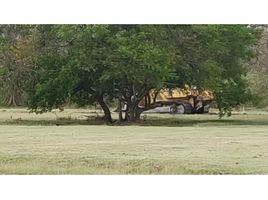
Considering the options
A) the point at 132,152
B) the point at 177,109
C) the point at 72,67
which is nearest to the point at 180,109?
the point at 177,109

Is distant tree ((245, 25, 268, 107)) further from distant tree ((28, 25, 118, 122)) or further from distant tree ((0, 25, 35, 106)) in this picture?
distant tree ((0, 25, 35, 106))

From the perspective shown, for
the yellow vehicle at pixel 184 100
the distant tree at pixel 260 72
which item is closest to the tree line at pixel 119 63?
the distant tree at pixel 260 72

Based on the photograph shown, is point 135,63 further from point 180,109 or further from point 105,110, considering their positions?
point 180,109

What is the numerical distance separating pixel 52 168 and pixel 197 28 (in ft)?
45.7

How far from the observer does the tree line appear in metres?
23.5

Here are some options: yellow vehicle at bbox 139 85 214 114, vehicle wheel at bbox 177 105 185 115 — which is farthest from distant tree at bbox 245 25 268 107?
vehicle wheel at bbox 177 105 185 115

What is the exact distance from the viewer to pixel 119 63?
23375 mm

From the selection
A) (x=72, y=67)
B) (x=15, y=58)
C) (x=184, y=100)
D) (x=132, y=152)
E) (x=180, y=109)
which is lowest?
(x=132, y=152)

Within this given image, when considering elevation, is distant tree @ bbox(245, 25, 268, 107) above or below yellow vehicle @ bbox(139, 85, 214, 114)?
above

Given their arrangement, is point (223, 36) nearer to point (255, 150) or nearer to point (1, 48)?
point (1, 48)

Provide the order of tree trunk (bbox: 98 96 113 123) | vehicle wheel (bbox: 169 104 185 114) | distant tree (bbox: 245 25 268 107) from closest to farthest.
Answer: distant tree (bbox: 245 25 268 107)
tree trunk (bbox: 98 96 113 123)
vehicle wheel (bbox: 169 104 185 114)

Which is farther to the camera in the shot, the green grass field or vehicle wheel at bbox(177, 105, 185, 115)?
vehicle wheel at bbox(177, 105, 185, 115)

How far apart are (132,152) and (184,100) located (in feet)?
41.7

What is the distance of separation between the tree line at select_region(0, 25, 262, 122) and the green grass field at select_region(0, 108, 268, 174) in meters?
4.00
